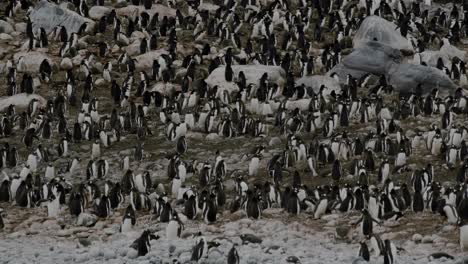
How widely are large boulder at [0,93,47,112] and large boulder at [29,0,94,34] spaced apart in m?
5.24

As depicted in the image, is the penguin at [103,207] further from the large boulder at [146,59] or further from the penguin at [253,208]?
the large boulder at [146,59]

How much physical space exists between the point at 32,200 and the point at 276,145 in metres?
5.49

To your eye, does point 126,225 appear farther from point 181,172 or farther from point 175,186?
point 181,172

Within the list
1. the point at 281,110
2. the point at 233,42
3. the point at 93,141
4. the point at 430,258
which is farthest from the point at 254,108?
the point at 430,258

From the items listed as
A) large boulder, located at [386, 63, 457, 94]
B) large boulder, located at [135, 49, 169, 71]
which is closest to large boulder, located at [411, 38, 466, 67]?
large boulder, located at [386, 63, 457, 94]

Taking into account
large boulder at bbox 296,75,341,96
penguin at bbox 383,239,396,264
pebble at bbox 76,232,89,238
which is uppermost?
large boulder at bbox 296,75,341,96

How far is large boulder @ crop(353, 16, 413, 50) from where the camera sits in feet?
87.2

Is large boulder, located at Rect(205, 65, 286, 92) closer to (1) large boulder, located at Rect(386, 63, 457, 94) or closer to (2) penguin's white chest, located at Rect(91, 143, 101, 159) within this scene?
(1) large boulder, located at Rect(386, 63, 457, 94)

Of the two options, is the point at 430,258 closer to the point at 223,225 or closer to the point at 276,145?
the point at 223,225

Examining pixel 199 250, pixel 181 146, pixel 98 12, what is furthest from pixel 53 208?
pixel 98 12

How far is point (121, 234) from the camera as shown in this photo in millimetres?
15031

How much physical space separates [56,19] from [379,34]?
32.2 ft

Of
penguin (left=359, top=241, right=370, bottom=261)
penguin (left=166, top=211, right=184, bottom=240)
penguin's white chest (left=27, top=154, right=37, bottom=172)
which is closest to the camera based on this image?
penguin (left=359, top=241, right=370, bottom=261)

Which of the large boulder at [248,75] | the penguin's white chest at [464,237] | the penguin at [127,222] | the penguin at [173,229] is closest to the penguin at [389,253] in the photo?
the penguin's white chest at [464,237]
